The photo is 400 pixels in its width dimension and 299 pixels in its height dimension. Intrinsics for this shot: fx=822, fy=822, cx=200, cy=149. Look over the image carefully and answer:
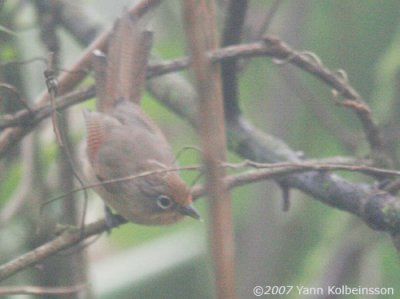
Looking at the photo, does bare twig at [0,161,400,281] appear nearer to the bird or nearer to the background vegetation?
the background vegetation

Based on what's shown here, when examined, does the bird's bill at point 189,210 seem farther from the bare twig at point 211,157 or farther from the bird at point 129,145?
the bare twig at point 211,157

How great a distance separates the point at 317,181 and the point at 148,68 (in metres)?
1.09

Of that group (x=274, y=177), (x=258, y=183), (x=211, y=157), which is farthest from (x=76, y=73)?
(x=211, y=157)

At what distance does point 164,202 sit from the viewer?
3.93 meters

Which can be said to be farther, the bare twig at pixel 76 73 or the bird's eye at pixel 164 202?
the bird's eye at pixel 164 202

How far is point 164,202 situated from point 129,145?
51 centimetres

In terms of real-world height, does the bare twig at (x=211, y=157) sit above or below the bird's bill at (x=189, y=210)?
above

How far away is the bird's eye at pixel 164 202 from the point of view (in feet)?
12.8

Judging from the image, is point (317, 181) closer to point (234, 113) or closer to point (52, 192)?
point (234, 113)

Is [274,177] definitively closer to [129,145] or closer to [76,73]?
[76,73]

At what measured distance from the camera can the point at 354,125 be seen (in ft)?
16.5

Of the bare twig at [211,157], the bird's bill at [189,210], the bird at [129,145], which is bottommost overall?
the bird's bill at [189,210]

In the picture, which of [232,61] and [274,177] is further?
[232,61]

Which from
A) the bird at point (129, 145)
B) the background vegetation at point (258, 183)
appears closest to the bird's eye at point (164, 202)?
the bird at point (129, 145)
